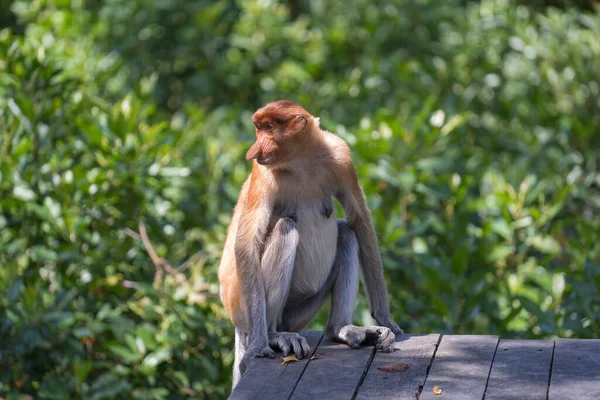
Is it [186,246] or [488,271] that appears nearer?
[488,271]

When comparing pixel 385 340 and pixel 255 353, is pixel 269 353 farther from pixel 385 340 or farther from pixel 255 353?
pixel 385 340

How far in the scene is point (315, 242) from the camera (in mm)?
3756

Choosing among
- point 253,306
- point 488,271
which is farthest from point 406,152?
point 253,306

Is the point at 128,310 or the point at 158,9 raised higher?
the point at 158,9

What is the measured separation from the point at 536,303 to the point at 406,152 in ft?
3.83

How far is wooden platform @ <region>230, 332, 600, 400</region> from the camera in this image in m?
3.02

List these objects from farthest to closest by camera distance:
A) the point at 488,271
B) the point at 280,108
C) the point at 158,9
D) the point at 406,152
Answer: the point at 158,9 → the point at 406,152 → the point at 488,271 → the point at 280,108

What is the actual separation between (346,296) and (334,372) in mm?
593

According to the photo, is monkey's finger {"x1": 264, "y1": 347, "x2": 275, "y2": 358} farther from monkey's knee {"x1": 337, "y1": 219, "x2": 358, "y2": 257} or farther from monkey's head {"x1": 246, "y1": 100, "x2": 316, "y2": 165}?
monkey's head {"x1": 246, "y1": 100, "x2": 316, "y2": 165}

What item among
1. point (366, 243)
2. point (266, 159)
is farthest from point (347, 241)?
point (266, 159)

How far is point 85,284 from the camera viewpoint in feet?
17.1

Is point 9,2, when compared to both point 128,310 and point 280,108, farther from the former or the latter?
point 280,108

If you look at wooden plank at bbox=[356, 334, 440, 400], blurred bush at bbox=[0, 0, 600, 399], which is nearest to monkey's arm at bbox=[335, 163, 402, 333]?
wooden plank at bbox=[356, 334, 440, 400]

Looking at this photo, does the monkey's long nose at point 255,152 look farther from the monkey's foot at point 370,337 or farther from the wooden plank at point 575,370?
the wooden plank at point 575,370
